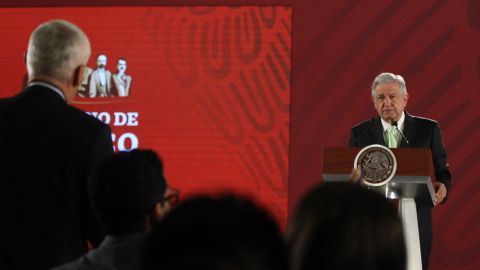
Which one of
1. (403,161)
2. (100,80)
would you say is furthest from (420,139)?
(100,80)

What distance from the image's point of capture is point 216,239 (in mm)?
872

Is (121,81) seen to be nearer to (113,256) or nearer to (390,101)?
(390,101)

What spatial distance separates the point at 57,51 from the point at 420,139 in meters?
2.55

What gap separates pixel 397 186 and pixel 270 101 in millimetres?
2919

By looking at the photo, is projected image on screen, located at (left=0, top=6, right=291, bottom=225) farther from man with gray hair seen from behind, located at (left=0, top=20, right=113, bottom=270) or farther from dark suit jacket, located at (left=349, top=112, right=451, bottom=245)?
man with gray hair seen from behind, located at (left=0, top=20, right=113, bottom=270)

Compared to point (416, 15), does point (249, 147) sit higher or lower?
lower

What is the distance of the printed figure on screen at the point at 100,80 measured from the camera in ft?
23.2

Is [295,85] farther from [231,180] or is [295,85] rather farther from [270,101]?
[231,180]

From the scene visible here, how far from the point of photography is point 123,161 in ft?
6.84

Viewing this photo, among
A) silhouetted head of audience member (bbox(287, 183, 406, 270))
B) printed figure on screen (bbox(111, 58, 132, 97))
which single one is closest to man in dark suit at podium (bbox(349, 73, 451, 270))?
printed figure on screen (bbox(111, 58, 132, 97))

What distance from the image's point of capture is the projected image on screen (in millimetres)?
6855

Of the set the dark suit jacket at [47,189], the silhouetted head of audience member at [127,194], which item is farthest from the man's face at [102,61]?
the silhouetted head of audience member at [127,194]

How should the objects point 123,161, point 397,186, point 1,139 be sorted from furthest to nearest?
point 397,186, point 1,139, point 123,161

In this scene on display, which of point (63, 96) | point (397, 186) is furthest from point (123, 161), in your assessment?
point (397, 186)
